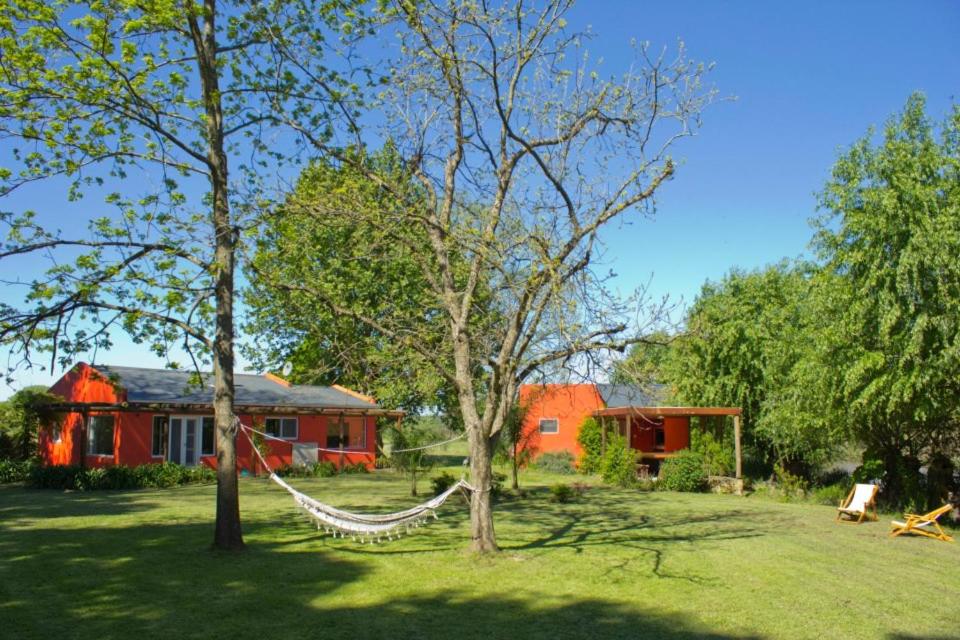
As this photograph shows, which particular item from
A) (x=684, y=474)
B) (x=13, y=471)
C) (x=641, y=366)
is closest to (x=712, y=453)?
(x=684, y=474)

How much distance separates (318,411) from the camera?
25984 mm

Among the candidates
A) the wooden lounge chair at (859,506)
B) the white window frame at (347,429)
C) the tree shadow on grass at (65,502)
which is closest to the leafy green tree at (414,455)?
the white window frame at (347,429)

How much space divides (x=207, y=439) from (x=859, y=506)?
18.2 meters

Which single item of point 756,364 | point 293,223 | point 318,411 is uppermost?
point 293,223

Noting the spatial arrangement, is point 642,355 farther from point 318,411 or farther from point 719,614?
point 318,411

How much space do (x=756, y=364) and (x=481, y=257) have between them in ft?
55.1

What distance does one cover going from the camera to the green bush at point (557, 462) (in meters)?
29.3

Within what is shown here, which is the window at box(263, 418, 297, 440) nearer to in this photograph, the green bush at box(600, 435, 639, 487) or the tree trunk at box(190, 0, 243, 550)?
the green bush at box(600, 435, 639, 487)

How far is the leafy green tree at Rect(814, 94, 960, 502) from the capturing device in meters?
13.2

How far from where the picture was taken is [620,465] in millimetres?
22094

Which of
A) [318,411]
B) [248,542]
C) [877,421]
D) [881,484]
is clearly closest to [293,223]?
[248,542]

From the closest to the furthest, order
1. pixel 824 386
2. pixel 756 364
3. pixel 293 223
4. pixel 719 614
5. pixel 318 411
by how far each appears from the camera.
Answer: pixel 719 614 < pixel 293 223 < pixel 824 386 < pixel 756 364 < pixel 318 411

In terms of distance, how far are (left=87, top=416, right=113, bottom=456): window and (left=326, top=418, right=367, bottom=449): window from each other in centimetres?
775

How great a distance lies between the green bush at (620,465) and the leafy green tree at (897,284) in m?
7.39
